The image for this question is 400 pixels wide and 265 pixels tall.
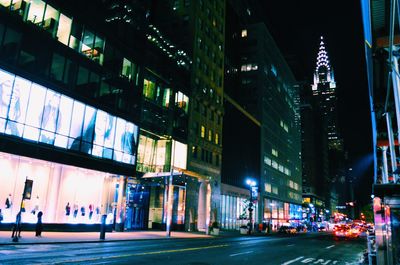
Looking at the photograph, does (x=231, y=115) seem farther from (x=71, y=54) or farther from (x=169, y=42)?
(x=71, y=54)

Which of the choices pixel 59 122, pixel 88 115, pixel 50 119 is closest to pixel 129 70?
pixel 88 115

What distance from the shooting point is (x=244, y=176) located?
72.9 metres

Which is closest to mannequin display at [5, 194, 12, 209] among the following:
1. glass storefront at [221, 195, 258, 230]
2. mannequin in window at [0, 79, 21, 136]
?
mannequin in window at [0, 79, 21, 136]

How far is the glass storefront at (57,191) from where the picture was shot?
27438 mm

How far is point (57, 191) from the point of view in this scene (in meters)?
31.7

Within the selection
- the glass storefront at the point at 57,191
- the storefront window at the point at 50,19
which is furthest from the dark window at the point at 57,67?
the glass storefront at the point at 57,191

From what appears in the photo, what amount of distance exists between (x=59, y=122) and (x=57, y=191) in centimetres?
645

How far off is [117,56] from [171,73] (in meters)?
13.1

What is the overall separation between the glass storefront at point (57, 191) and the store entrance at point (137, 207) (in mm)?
4524

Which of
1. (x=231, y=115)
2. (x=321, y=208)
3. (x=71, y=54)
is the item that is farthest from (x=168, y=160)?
(x=321, y=208)

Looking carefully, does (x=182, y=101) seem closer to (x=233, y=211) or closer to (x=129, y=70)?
(x=129, y=70)

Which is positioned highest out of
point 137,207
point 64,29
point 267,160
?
point 64,29

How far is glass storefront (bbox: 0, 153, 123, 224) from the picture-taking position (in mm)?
27438

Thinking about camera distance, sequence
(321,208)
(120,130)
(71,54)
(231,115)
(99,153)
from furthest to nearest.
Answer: (321,208)
(231,115)
(120,130)
(99,153)
(71,54)
